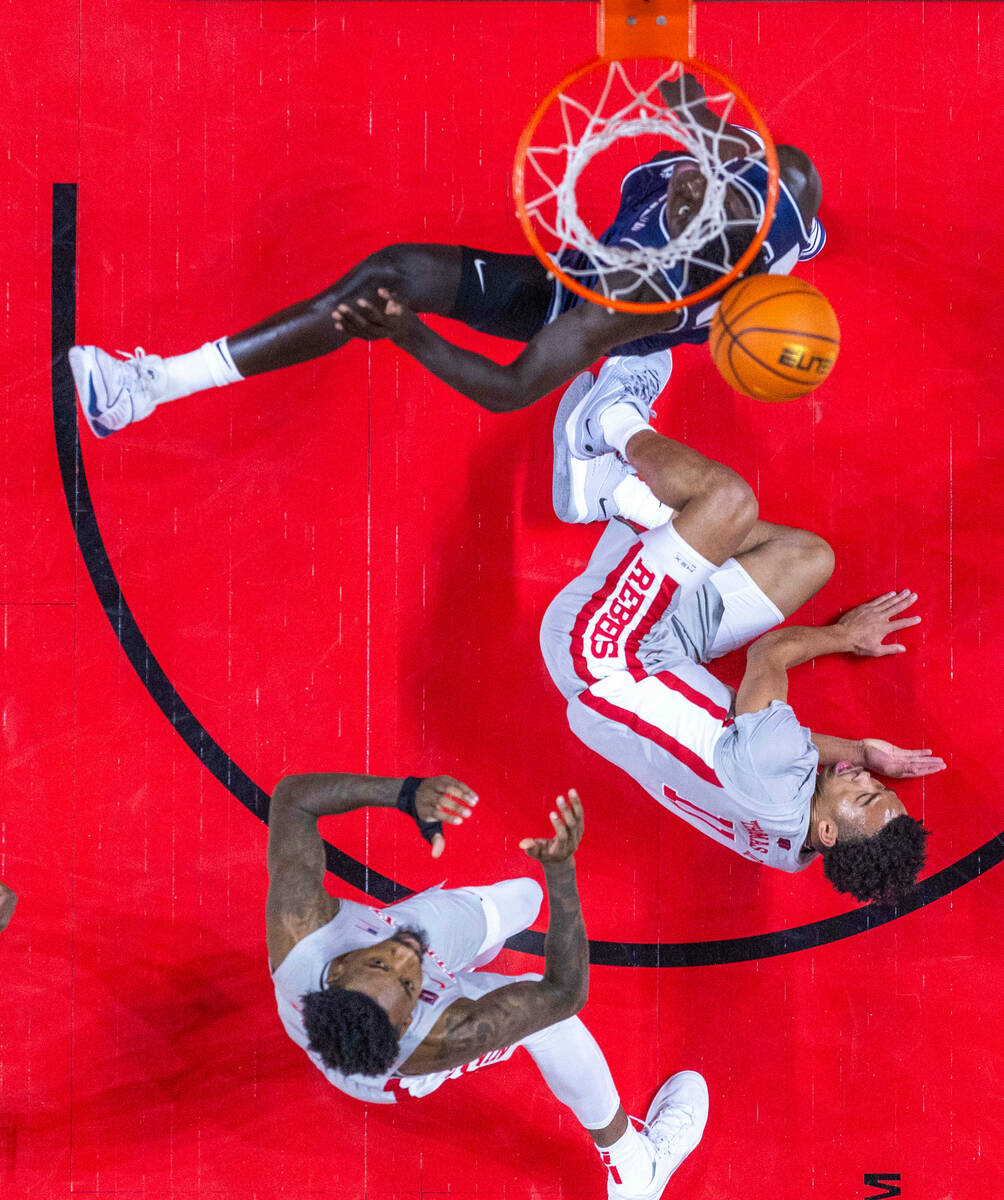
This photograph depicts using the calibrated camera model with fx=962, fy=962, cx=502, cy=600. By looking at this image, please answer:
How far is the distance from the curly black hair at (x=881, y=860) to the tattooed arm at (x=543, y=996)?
101 cm

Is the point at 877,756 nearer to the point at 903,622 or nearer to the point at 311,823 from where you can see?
the point at 903,622

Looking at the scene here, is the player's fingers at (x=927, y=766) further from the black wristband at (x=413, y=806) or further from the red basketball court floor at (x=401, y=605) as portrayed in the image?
the black wristband at (x=413, y=806)

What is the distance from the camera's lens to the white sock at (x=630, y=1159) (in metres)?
3.91

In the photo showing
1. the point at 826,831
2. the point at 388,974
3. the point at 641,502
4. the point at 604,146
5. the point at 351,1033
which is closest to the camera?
the point at 351,1033

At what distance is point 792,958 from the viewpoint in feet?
13.6

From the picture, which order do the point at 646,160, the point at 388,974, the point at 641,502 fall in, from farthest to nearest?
the point at 646,160, the point at 641,502, the point at 388,974

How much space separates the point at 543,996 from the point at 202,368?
2.69 meters

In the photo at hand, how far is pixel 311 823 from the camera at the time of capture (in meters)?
3.47

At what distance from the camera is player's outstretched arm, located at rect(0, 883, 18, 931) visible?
3.91 metres

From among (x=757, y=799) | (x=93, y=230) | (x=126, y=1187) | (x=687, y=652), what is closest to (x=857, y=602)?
(x=687, y=652)

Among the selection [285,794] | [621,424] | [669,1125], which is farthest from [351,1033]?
[621,424]

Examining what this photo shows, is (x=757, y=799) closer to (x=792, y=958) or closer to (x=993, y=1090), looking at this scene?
(x=792, y=958)

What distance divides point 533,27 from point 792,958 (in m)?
4.21

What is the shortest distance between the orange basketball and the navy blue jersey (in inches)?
5.6
